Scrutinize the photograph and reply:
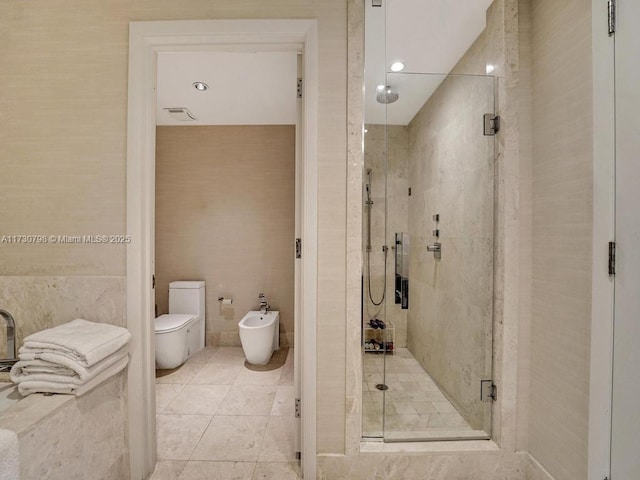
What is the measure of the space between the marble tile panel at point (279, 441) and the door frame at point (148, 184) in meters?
0.22

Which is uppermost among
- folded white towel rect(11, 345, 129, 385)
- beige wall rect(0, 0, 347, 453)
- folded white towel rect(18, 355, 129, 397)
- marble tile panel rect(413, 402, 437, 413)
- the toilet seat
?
beige wall rect(0, 0, 347, 453)

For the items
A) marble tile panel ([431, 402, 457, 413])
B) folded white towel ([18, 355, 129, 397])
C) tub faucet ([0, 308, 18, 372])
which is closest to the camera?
folded white towel ([18, 355, 129, 397])

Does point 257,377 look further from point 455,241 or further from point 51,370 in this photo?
point 455,241

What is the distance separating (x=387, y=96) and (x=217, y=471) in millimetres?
2175

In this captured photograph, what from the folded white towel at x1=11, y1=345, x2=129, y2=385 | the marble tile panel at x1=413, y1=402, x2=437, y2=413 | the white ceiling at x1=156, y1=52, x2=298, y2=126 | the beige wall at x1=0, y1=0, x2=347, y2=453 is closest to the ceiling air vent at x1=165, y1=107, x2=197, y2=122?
the white ceiling at x1=156, y1=52, x2=298, y2=126

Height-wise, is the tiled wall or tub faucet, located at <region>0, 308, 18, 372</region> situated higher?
the tiled wall

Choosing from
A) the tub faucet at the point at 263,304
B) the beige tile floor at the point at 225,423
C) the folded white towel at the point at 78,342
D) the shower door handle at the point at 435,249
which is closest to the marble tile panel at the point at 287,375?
the beige tile floor at the point at 225,423

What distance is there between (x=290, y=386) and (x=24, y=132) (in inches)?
89.9

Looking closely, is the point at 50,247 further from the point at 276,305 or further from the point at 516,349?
the point at 516,349

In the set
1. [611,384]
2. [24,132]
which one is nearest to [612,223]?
[611,384]

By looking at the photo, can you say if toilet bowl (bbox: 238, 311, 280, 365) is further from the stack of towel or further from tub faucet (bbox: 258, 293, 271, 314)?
the stack of towel

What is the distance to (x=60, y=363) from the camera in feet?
3.43

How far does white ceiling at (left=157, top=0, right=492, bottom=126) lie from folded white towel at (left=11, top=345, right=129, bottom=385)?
1.65 m

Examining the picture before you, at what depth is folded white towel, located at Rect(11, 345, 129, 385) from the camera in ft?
3.43
